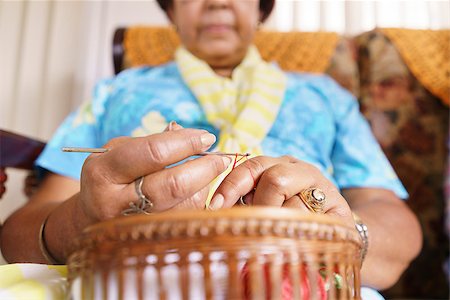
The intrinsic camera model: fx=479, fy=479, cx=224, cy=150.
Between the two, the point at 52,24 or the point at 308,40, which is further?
the point at 52,24

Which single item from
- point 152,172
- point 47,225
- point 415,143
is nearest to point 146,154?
point 152,172

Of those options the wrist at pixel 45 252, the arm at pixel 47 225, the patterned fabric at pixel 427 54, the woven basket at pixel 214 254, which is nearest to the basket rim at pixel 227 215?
the woven basket at pixel 214 254

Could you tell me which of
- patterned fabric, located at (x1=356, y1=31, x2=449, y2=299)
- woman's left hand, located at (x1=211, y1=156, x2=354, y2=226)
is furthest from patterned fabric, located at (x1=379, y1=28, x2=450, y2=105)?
woman's left hand, located at (x1=211, y1=156, x2=354, y2=226)

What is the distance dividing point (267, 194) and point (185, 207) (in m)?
0.08

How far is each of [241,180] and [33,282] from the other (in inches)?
8.3

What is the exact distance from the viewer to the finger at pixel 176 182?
41 cm

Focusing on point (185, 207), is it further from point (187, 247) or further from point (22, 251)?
point (22, 251)

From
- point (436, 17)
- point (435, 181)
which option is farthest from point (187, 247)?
point (436, 17)

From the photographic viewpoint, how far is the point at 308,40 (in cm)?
123

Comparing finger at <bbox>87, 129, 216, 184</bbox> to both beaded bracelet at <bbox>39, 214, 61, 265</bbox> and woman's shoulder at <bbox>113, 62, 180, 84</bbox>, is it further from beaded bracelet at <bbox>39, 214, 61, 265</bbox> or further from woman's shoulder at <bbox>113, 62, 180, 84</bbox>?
woman's shoulder at <bbox>113, 62, 180, 84</bbox>

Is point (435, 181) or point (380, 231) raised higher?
point (380, 231)

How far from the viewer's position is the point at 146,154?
1.32 ft

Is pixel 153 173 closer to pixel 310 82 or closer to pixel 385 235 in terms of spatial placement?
pixel 385 235

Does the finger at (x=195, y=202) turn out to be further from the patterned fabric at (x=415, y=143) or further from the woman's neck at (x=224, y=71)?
the patterned fabric at (x=415, y=143)
